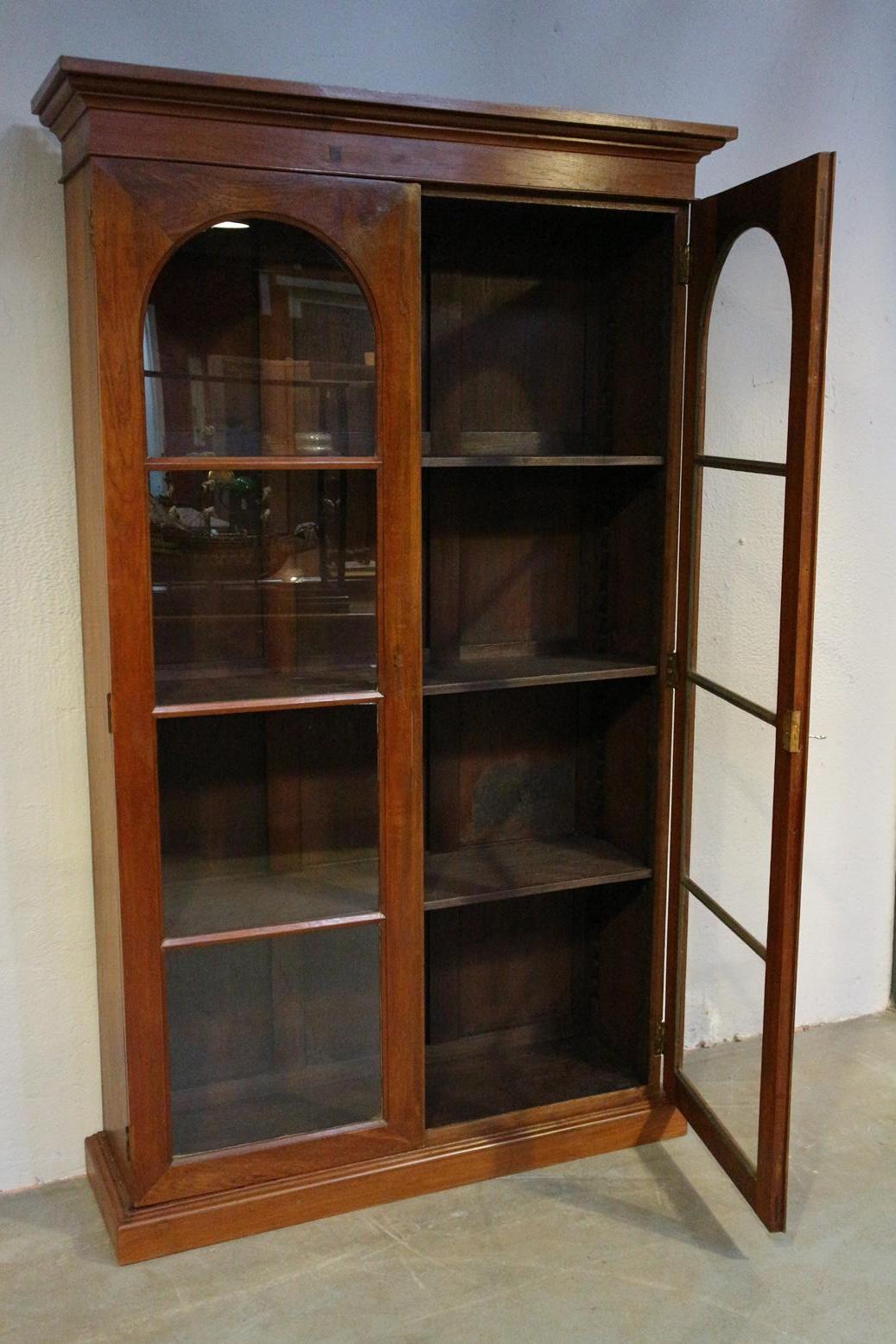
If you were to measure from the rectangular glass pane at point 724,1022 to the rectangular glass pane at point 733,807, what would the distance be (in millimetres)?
61

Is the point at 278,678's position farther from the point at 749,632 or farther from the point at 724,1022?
the point at 724,1022

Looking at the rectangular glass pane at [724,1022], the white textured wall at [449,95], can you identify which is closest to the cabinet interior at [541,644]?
the rectangular glass pane at [724,1022]

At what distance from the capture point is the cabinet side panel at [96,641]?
1719 mm

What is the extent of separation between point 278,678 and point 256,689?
0.04 m

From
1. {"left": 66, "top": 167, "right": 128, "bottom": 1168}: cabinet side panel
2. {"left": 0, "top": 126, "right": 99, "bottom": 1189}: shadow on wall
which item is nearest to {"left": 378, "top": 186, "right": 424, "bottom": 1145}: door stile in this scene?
{"left": 66, "top": 167, "right": 128, "bottom": 1168}: cabinet side panel

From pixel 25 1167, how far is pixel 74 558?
101 centimetres

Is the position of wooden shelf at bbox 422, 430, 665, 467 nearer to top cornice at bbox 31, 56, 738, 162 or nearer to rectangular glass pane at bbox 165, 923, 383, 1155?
top cornice at bbox 31, 56, 738, 162

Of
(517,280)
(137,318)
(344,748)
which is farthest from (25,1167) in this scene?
(517,280)

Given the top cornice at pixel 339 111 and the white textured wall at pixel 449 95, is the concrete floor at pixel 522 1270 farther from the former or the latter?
the top cornice at pixel 339 111

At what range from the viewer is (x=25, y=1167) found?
208 centimetres

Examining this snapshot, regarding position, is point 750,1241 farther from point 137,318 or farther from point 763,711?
point 137,318

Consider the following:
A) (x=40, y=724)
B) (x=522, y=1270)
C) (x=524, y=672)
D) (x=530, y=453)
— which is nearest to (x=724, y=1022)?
(x=522, y=1270)

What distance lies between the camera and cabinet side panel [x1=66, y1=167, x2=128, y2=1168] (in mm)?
1719

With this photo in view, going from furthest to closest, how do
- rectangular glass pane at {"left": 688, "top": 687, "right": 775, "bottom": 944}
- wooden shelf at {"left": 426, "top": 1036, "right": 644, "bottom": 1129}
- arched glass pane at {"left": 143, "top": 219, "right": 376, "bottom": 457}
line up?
1. wooden shelf at {"left": 426, "top": 1036, "right": 644, "bottom": 1129}
2. rectangular glass pane at {"left": 688, "top": 687, "right": 775, "bottom": 944}
3. arched glass pane at {"left": 143, "top": 219, "right": 376, "bottom": 457}
